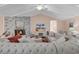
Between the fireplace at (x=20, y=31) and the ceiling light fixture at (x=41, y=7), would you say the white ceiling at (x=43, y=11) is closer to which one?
the ceiling light fixture at (x=41, y=7)

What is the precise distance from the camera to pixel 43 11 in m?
1.37

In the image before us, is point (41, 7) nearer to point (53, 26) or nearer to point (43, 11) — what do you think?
point (43, 11)

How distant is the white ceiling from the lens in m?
1.31

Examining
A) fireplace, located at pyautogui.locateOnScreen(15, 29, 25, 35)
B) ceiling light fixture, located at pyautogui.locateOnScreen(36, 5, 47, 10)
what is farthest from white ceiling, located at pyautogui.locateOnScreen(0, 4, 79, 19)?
fireplace, located at pyautogui.locateOnScreen(15, 29, 25, 35)

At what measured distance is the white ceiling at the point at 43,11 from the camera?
4.31ft

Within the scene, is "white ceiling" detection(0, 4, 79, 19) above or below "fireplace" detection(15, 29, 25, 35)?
above

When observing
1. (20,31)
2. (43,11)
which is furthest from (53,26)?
(20,31)

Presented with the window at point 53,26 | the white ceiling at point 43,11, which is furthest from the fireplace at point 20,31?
the window at point 53,26

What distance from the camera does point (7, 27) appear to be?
136 cm

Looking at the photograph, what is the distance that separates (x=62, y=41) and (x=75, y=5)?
347 millimetres

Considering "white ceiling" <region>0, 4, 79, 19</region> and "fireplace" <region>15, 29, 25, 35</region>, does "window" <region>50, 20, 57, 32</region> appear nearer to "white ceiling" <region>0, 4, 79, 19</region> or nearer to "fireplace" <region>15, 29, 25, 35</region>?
"white ceiling" <region>0, 4, 79, 19</region>
